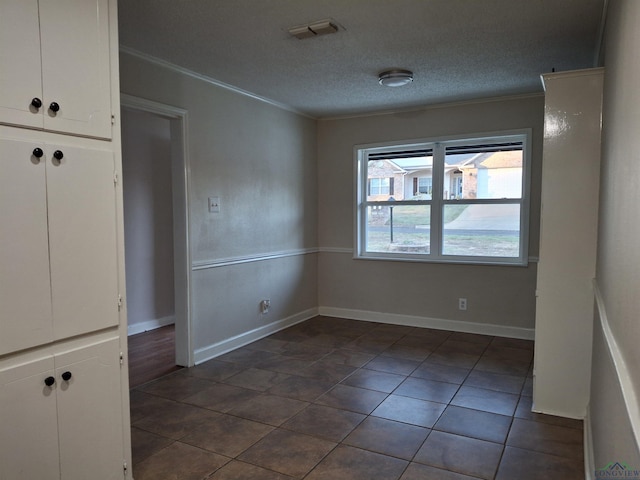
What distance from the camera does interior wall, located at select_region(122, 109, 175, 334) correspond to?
4.85m

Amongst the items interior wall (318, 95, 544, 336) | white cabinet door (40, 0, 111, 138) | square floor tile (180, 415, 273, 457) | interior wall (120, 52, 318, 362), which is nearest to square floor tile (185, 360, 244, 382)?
interior wall (120, 52, 318, 362)

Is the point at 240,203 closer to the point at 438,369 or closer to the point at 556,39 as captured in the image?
the point at 438,369

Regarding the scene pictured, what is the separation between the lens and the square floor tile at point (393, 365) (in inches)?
142

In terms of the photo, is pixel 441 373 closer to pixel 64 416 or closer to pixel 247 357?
pixel 247 357

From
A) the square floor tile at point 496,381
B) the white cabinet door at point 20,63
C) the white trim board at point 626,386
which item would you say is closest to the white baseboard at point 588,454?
the square floor tile at point 496,381

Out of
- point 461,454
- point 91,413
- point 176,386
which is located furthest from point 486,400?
point 91,413

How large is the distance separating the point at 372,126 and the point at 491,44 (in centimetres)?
215

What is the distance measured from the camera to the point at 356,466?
7.43ft

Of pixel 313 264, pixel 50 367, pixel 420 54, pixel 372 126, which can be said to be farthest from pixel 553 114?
pixel 313 264

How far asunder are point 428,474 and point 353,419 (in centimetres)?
67

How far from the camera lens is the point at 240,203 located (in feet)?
13.7

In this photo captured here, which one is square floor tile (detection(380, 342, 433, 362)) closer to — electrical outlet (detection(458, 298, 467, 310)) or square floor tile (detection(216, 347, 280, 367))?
electrical outlet (detection(458, 298, 467, 310))

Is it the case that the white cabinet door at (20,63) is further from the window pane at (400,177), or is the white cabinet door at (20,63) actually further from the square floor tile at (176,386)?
the window pane at (400,177)

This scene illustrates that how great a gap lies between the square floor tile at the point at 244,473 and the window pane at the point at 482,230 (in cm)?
327
